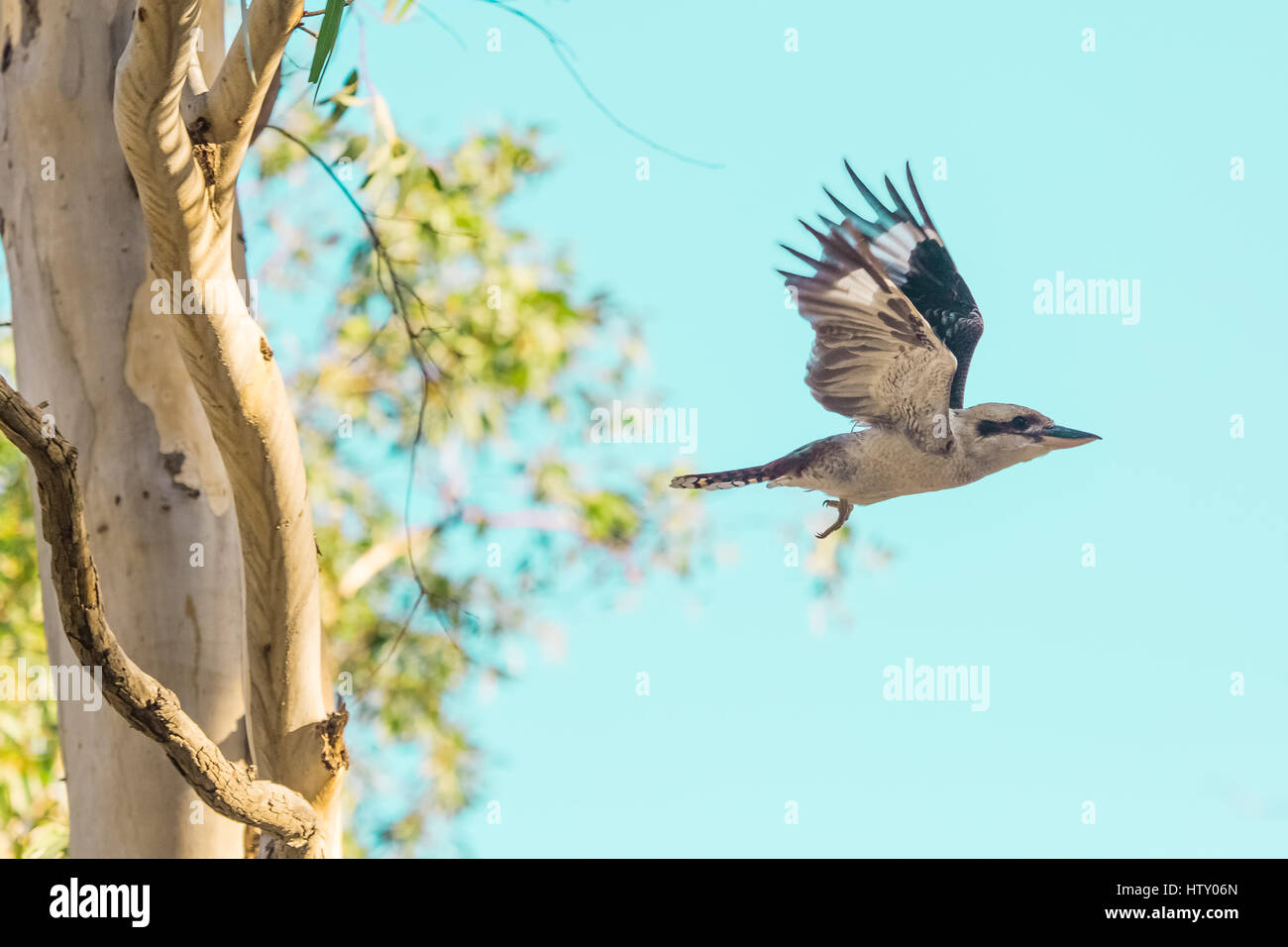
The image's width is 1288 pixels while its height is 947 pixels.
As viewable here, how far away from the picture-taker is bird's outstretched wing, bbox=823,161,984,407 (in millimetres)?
2129

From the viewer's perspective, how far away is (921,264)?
2266mm

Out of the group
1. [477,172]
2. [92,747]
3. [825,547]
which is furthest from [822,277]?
[477,172]

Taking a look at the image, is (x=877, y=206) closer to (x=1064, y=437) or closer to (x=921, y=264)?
(x=921, y=264)

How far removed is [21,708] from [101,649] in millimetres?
2788

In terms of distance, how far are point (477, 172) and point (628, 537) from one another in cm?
155

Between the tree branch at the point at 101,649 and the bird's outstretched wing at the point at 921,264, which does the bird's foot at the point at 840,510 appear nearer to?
the bird's outstretched wing at the point at 921,264

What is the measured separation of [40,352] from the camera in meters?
2.31

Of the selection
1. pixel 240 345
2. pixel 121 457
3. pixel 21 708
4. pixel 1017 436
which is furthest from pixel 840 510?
pixel 21 708

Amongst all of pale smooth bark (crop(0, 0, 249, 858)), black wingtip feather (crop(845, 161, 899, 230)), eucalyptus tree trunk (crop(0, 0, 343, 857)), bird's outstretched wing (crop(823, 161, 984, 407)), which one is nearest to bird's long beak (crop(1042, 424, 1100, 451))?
bird's outstretched wing (crop(823, 161, 984, 407))

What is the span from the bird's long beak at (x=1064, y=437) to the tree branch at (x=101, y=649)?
3.98ft

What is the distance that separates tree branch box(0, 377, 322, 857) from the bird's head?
1.11 metres

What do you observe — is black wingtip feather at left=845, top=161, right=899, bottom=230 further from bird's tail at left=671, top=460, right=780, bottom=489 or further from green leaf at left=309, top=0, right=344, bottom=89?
green leaf at left=309, top=0, right=344, bottom=89

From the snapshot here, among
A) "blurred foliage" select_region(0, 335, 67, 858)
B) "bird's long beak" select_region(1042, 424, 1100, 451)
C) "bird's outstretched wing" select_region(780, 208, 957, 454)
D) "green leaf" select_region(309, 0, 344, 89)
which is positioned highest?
"green leaf" select_region(309, 0, 344, 89)

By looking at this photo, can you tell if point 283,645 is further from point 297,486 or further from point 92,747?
point 92,747
